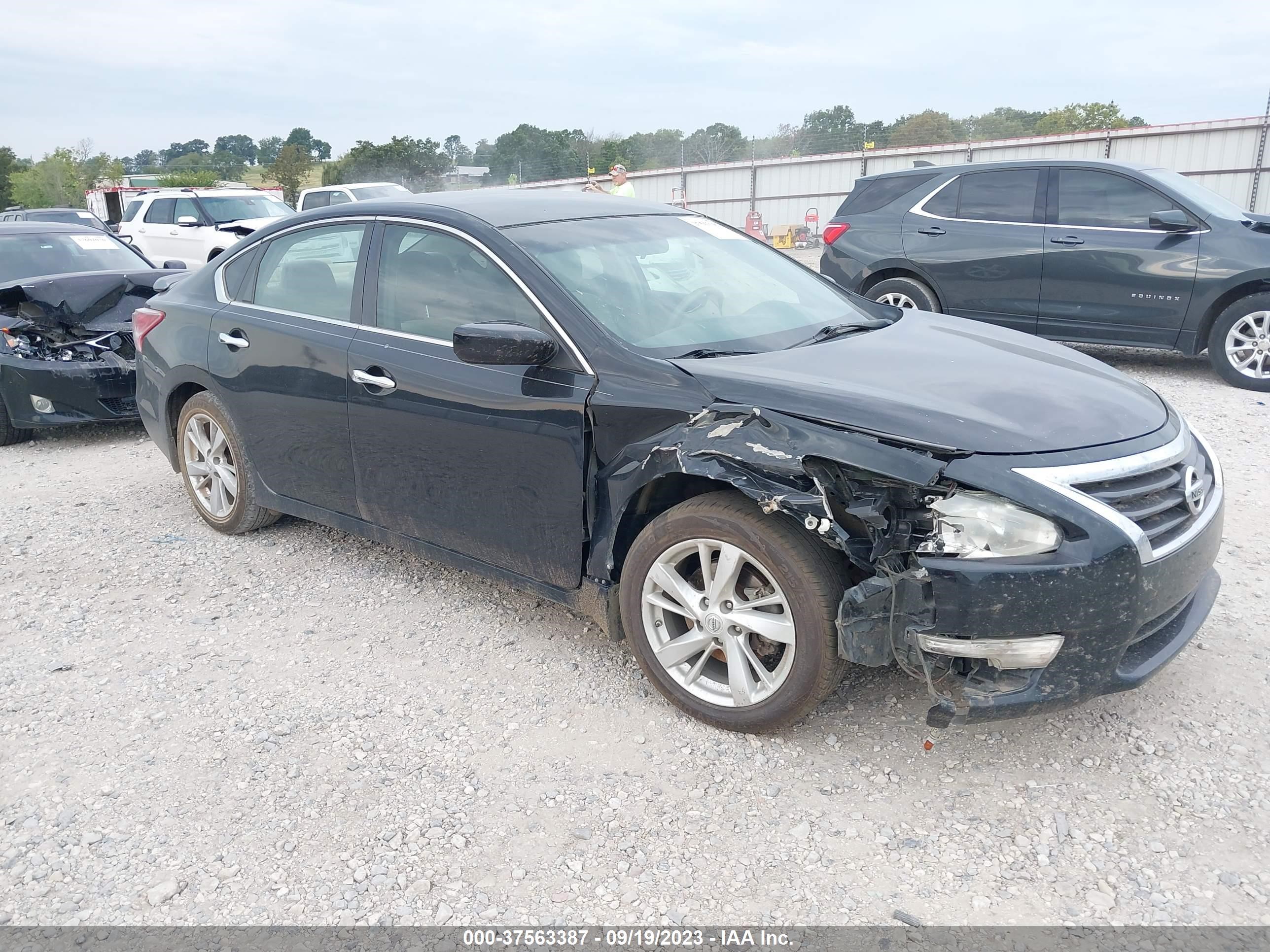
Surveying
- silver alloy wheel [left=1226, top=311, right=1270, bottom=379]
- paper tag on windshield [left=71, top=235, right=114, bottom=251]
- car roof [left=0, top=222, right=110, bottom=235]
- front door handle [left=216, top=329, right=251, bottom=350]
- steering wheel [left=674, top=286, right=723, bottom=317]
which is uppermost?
car roof [left=0, top=222, right=110, bottom=235]

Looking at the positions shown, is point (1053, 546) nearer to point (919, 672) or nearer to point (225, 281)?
point (919, 672)

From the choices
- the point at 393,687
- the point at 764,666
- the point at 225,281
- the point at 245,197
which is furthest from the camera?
the point at 245,197

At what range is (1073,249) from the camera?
26.1 ft

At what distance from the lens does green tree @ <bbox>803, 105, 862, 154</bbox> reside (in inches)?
933

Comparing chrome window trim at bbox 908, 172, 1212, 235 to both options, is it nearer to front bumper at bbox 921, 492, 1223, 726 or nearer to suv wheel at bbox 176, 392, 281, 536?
front bumper at bbox 921, 492, 1223, 726

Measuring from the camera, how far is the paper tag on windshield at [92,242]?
330 inches

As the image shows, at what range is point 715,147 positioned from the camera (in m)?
27.3

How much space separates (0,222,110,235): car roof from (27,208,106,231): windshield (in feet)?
17.0

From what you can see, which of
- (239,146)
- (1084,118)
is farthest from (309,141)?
(1084,118)

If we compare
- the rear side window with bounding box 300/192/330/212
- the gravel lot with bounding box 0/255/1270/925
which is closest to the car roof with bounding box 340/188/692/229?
the gravel lot with bounding box 0/255/1270/925

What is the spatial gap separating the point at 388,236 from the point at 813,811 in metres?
2.79

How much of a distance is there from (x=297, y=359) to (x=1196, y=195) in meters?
7.23

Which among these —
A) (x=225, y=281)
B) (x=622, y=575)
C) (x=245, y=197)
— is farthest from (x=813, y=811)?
(x=245, y=197)

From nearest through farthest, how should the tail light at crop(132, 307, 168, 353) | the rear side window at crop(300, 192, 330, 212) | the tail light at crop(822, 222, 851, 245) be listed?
the tail light at crop(132, 307, 168, 353) < the tail light at crop(822, 222, 851, 245) < the rear side window at crop(300, 192, 330, 212)
